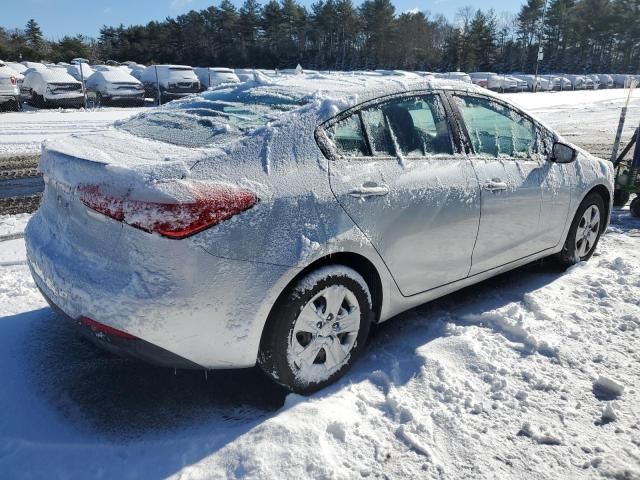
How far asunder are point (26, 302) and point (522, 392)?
334 cm

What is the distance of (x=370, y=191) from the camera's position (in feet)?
9.21

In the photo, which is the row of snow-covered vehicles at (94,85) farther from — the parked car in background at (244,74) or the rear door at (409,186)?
the rear door at (409,186)

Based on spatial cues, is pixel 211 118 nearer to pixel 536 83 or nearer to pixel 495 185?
pixel 495 185

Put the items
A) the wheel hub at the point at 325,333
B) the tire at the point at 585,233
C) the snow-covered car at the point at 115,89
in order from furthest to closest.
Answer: the snow-covered car at the point at 115,89
the tire at the point at 585,233
the wheel hub at the point at 325,333

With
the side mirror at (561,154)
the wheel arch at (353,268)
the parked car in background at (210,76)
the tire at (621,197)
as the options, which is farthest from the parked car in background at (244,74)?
the tire at (621,197)

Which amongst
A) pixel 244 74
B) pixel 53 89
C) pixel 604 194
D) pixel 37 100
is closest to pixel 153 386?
pixel 604 194

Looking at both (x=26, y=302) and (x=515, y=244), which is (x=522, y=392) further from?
(x=26, y=302)

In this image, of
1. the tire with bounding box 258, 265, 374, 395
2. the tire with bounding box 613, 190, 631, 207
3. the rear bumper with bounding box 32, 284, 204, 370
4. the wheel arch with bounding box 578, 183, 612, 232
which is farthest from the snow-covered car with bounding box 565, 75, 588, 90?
the rear bumper with bounding box 32, 284, 204, 370

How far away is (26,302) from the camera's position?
378 centimetres

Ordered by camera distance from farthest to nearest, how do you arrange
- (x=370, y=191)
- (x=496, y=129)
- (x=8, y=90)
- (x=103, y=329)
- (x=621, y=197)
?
(x=8, y=90)
(x=621, y=197)
(x=496, y=129)
(x=370, y=191)
(x=103, y=329)

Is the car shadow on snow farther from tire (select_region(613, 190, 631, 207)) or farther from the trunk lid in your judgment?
tire (select_region(613, 190, 631, 207))

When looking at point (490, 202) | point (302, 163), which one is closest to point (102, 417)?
point (302, 163)

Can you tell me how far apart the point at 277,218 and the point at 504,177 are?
1.87 m

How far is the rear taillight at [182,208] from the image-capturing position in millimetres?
2217
